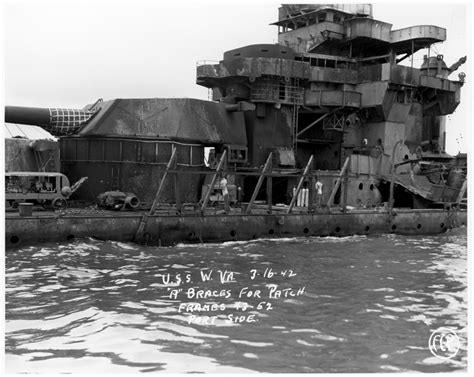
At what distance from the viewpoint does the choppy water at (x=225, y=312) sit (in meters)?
7.82

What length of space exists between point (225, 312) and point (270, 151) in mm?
20030

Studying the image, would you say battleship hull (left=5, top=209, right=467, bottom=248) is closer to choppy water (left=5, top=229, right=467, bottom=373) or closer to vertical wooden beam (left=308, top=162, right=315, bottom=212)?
vertical wooden beam (left=308, top=162, right=315, bottom=212)

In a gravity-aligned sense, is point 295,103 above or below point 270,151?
above

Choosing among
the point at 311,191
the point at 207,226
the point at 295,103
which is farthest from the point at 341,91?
the point at 207,226

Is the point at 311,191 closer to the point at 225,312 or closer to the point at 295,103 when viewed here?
the point at 295,103

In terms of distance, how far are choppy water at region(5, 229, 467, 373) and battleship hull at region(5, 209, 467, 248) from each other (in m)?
0.69

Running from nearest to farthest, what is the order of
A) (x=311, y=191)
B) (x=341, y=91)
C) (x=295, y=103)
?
(x=311, y=191) < (x=295, y=103) < (x=341, y=91)

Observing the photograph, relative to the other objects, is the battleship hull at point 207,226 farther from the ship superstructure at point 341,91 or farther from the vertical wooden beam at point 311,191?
the ship superstructure at point 341,91

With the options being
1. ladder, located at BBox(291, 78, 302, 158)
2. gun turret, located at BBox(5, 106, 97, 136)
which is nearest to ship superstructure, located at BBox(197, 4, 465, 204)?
ladder, located at BBox(291, 78, 302, 158)

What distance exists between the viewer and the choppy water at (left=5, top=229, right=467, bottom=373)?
7.82 meters

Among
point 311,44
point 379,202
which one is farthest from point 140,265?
point 311,44

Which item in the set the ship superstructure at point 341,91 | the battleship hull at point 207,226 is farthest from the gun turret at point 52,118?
the ship superstructure at point 341,91

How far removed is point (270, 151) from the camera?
29453 mm

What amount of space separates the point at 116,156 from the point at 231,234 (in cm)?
611
